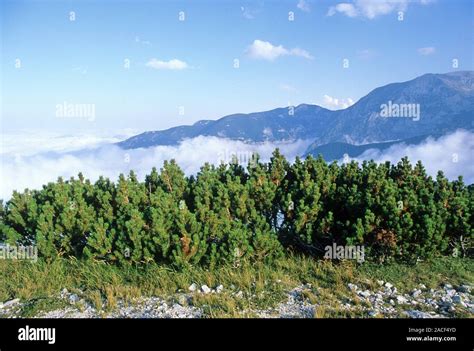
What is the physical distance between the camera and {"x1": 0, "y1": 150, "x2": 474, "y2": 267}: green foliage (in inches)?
247

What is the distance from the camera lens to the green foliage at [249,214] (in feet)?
20.6

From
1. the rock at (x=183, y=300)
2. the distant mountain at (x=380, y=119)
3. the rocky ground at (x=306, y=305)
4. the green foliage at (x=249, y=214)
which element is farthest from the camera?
the distant mountain at (x=380, y=119)

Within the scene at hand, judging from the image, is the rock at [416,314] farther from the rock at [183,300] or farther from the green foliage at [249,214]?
the rock at [183,300]

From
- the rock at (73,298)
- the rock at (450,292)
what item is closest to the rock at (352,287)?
the rock at (450,292)

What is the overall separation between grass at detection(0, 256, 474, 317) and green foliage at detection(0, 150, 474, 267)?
0.63ft

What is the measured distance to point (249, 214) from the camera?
6910 millimetres

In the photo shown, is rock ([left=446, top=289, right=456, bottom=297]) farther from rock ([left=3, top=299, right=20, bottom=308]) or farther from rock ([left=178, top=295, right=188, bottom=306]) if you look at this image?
rock ([left=3, top=299, right=20, bottom=308])

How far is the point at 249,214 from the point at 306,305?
192cm

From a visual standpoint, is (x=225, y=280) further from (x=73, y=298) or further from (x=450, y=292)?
(x=450, y=292)

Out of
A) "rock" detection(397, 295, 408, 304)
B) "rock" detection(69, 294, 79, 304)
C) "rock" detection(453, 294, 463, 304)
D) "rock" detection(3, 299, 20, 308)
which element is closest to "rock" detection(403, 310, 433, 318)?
"rock" detection(397, 295, 408, 304)

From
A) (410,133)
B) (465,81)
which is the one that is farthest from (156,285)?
(465,81)

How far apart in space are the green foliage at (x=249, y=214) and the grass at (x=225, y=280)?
19 cm
